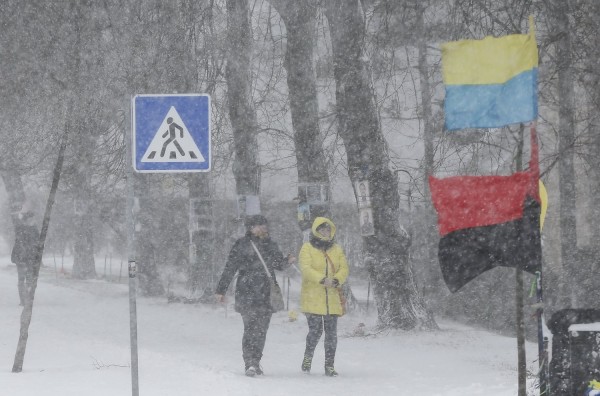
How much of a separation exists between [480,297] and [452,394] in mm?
8247

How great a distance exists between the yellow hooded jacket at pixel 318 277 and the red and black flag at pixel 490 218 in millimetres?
3963

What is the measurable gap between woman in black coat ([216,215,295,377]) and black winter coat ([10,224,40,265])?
8.30 metres

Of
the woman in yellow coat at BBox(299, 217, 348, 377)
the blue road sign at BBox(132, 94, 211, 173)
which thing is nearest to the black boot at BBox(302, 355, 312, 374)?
the woman in yellow coat at BBox(299, 217, 348, 377)

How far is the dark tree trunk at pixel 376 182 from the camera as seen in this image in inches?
539

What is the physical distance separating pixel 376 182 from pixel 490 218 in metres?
8.10

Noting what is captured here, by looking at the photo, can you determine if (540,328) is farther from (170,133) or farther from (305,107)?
(305,107)

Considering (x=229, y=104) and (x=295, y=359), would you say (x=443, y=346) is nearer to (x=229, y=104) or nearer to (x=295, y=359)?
→ (x=295, y=359)

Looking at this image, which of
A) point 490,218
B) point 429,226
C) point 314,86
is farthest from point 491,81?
point 429,226

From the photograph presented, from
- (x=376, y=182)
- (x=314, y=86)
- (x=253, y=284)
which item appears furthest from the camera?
Answer: (x=314, y=86)

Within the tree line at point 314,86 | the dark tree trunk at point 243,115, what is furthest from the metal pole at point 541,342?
the dark tree trunk at point 243,115

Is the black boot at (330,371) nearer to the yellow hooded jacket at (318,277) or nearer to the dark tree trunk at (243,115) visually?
the yellow hooded jacket at (318,277)

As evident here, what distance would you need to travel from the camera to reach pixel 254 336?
32.6 feet

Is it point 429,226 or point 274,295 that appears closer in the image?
point 274,295

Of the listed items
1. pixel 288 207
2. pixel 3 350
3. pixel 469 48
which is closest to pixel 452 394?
pixel 469 48
